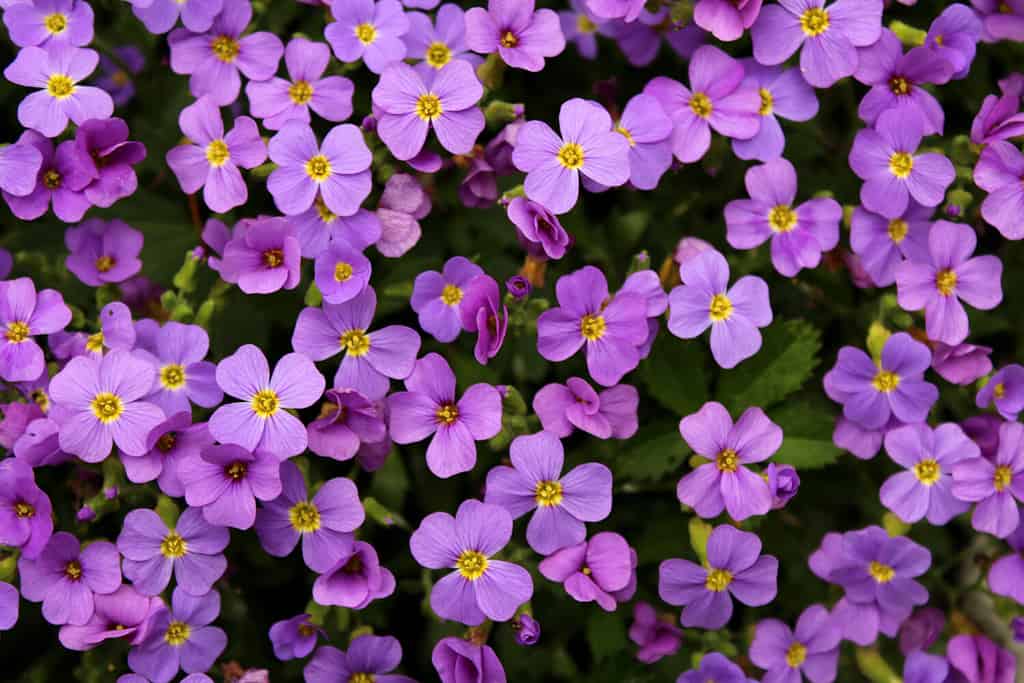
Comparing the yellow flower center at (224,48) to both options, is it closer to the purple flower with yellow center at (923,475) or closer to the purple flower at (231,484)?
the purple flower at (231,484)

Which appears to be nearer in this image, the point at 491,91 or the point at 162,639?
the point at 162,639

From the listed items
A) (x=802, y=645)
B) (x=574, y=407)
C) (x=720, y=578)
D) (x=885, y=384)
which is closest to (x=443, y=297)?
(x=574, y=407)

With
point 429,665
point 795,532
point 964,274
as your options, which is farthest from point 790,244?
point 429,665

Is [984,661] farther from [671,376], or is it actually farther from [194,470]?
[194,470]

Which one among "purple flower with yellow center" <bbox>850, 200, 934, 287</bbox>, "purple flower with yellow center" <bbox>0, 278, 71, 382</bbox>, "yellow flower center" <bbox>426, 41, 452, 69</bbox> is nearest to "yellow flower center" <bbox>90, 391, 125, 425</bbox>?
"purple flower with yellow center" <bbox>0, 278, 71, 382</bbox>

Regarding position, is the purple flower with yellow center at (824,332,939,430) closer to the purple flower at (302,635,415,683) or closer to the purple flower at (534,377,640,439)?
the purple flower at (534,377,640,439)
